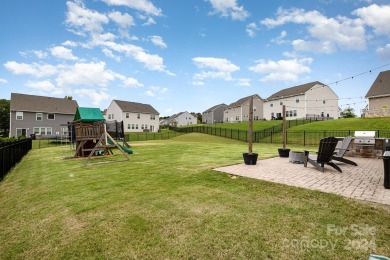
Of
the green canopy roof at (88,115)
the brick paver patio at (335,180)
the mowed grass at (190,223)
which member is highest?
the green canopy roof at (88,115)

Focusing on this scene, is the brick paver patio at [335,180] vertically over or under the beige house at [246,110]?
under

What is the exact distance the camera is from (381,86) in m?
35.6

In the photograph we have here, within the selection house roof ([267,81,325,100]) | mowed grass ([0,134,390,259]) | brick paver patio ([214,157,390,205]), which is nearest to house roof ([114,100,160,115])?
house roof ([267,81,325,100])

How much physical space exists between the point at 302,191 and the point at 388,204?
5.32 feet

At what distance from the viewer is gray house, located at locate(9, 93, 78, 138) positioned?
40438mm

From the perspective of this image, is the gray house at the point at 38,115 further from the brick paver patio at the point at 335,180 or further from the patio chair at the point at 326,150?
the patio chair at the point at 326,150

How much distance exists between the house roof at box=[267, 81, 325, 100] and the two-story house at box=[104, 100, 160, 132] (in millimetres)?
33882

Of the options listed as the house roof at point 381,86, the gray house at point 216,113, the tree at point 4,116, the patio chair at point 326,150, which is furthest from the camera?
the gray house at point 216,113

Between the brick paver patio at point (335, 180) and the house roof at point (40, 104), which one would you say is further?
the house roof at point (40, 104)

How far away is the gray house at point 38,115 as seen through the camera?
40.4m

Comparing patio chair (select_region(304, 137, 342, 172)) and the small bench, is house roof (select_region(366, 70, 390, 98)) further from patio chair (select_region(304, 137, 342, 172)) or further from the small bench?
patio chair (select_region(304, 137, 342, 172))

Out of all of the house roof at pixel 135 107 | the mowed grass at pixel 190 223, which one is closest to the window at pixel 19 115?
the house roof at pixel 135 107

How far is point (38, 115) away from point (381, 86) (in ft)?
209

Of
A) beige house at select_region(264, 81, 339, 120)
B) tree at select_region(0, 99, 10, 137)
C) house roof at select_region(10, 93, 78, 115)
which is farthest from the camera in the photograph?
tree at select_region(0, 99, 10, 137)
